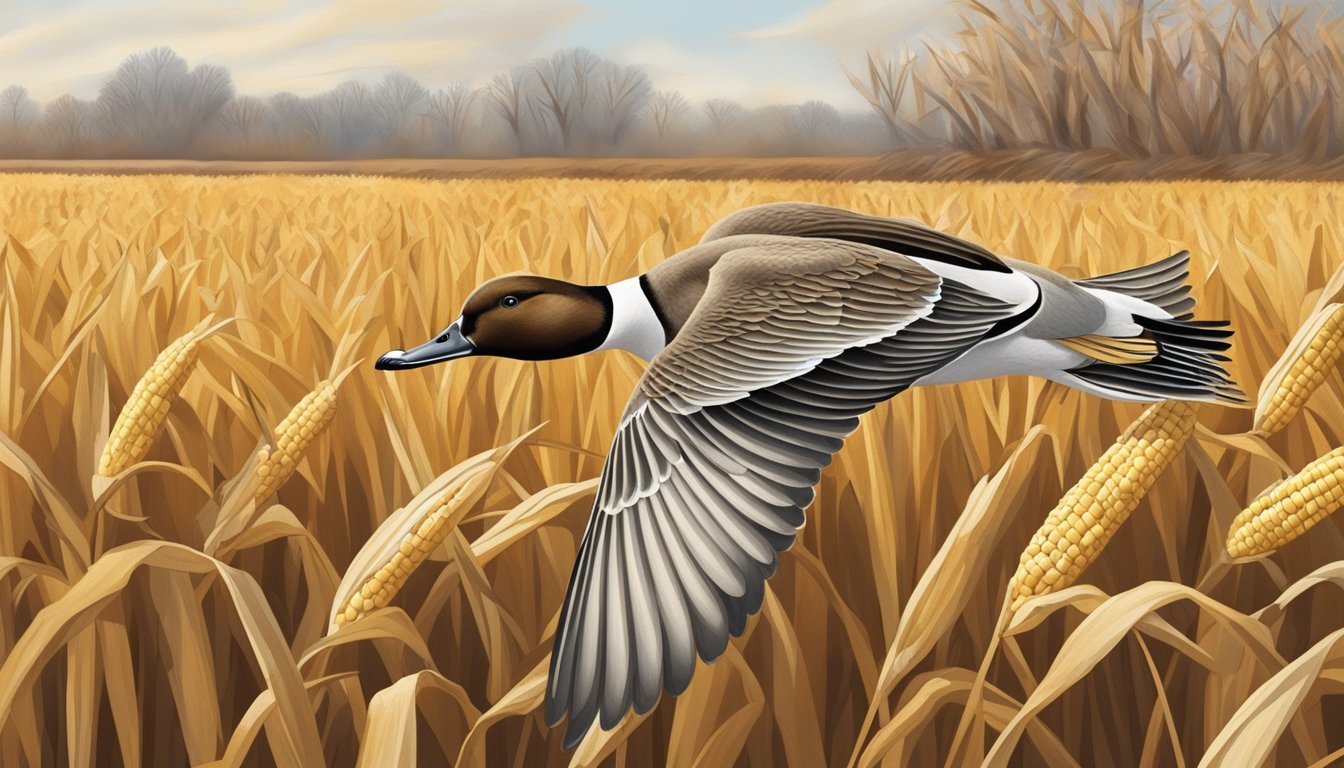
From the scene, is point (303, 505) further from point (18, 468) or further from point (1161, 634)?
point (1161, 634)

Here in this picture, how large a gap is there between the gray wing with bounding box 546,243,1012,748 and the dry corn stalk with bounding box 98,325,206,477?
0.47m

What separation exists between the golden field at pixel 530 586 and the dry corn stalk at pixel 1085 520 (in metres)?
0.02

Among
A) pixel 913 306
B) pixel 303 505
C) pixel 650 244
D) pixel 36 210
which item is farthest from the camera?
pixel 36 210

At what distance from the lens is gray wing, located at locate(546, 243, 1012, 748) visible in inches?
29.6

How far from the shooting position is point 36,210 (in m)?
4.73

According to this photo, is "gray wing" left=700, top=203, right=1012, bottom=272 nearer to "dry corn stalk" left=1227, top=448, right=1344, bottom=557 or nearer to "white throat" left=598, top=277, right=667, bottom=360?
"white throat" left=598, top=277, right=667, bottom=360

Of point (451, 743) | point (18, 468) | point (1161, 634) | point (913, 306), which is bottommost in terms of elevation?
point (451, 743)

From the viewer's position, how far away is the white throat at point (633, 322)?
1091mm

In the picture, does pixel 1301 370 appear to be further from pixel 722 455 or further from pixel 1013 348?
pixel 722 455

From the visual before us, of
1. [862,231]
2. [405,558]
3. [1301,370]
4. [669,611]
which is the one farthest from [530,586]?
[1301,370]

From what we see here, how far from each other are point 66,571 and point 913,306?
810 millimetres

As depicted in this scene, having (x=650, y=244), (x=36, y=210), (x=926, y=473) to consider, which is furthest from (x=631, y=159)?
(x=926, y=473)

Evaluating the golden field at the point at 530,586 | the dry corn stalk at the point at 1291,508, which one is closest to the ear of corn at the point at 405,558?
the golden field at the point at 530,586

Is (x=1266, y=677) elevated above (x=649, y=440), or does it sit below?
below
